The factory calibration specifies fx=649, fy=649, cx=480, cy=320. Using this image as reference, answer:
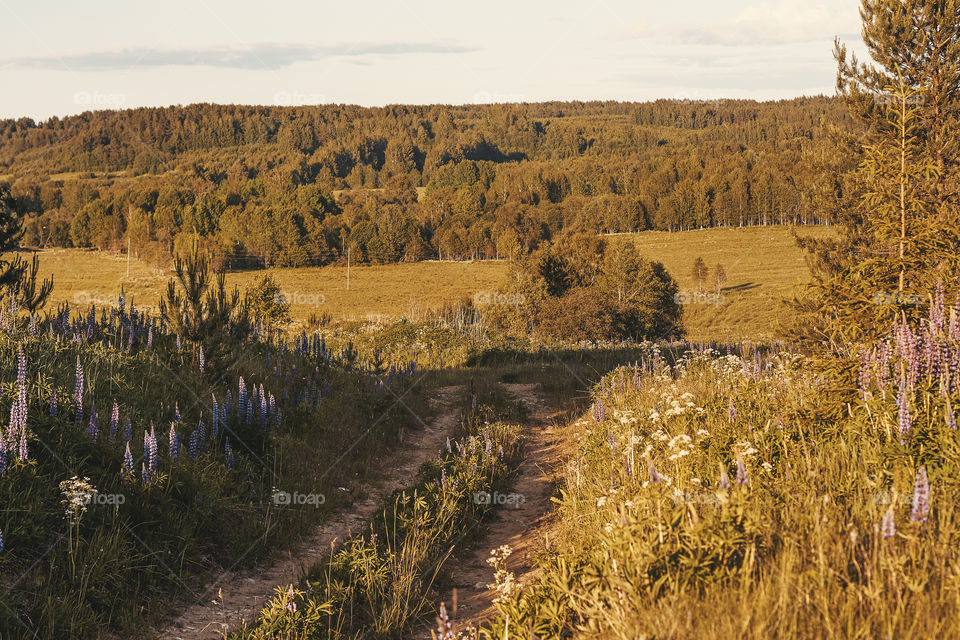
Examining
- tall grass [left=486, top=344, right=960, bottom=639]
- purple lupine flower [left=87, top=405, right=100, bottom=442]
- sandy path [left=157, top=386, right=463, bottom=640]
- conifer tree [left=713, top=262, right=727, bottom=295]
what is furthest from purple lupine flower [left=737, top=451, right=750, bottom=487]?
conifer tree [left=713, top=262, right=727, bottom=295]

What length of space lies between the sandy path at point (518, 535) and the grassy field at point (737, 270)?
49.3 feet

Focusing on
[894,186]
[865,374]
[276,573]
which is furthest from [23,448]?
[894,186]

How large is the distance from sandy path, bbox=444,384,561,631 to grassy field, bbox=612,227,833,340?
49.3 ft

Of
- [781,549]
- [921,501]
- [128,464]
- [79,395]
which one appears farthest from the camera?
[79,395]

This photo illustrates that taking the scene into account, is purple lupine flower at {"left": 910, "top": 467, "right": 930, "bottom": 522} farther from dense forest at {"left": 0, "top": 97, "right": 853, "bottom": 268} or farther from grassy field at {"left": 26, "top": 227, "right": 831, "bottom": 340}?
dense forest at {"left": 0, "top": 97, "right": 853, "bottom": 268}

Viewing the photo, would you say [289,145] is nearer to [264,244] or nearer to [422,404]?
[264,244]

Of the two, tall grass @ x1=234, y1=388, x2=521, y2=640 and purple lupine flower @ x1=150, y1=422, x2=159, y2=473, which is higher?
purple lupine flower @ x1=150, y1=422, x2=159, y2=473

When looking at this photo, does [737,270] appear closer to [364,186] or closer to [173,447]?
[173,447]

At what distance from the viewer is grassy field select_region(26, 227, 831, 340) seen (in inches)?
2387

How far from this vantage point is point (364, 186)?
168250 mm

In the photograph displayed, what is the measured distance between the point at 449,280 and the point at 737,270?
1460 inches

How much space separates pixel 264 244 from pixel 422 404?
104 m

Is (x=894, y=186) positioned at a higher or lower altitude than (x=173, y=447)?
higher

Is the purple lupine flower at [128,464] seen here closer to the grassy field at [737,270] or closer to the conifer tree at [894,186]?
the conifer tree at [894,186]
